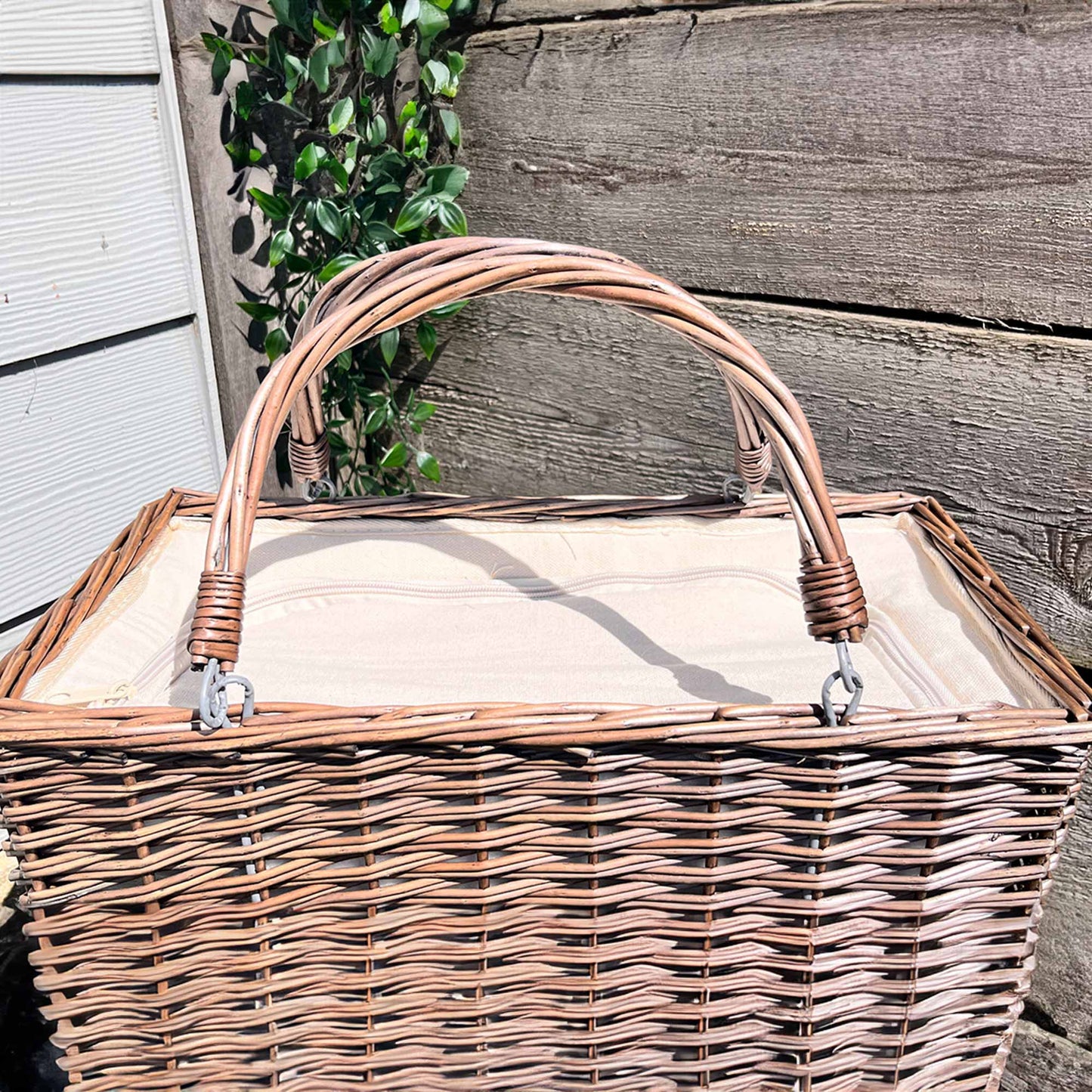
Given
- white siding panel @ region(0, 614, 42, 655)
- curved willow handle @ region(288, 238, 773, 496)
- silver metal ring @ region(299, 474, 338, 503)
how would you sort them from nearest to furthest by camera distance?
curved willow handle @ region(288, 238, 773, 496), silver metal ring @ region(299, 474, 338, 503), white siding panel @ region(0, 614, 42, 655)

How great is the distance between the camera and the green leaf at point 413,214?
3.61 ft

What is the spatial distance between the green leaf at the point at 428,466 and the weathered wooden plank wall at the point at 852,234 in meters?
0.19

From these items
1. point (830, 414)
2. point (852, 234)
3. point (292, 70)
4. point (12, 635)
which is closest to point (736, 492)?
point (830, 414)

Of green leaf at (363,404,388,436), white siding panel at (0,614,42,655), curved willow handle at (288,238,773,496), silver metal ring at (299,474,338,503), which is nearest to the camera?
curved willow handle at (288,238,773,496)

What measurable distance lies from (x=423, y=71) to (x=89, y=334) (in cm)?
51

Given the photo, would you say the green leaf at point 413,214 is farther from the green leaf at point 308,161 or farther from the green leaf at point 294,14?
the green leaf at point 294,14

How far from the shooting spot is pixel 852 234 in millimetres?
945

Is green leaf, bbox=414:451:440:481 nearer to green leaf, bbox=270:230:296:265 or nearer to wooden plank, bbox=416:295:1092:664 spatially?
wooden plank, bbox=416:295:1092:664

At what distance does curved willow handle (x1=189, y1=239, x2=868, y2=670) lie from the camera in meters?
0.59

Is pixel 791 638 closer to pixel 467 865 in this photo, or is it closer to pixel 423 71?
pixel 467 865

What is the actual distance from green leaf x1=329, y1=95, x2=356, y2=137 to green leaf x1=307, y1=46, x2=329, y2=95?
3 centimetres

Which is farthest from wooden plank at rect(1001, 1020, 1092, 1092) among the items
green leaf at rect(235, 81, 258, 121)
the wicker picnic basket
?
green leaf at rect(235, 81, 258, 121)

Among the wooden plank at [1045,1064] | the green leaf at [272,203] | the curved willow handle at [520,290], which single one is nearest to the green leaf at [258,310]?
the green leaf at [272,203]

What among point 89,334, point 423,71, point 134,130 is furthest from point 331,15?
point 89,334
